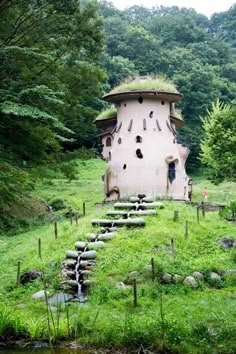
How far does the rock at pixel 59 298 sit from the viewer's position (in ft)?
46.6

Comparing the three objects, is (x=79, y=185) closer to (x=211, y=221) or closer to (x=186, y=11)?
(x=211, y=221)

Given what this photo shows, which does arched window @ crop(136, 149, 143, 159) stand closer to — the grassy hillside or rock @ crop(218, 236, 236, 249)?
the grassy hillside

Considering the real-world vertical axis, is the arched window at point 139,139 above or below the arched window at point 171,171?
above

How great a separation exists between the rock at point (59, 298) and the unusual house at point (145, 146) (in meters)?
11.7

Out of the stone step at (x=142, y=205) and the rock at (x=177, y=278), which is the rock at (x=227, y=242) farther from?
the stone step at (x=142, y=205)

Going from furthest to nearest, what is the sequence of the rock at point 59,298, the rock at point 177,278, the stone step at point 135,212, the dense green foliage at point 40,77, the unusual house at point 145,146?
the unusual house at point 145,146 → the stone step at point 135,212 → the dense green foliage at point 40,77 → the rock at point 177,278 → the rock at point 59,298

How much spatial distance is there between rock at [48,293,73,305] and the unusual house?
38.5ft

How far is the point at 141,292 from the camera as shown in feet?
46.3


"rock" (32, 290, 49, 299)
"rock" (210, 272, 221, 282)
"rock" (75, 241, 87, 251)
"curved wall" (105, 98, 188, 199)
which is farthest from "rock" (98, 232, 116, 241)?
"curved wall" (105, 98, 188, 199)

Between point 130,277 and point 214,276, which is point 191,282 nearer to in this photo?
point 214,276

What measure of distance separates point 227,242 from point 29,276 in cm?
596

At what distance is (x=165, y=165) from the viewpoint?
26.5 m

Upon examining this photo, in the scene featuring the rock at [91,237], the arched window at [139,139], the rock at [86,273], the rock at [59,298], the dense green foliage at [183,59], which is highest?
the dense green foliage at [183,59]

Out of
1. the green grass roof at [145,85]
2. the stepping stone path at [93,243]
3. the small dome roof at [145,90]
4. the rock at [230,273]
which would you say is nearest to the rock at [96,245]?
the stepping stone path at [93,243]
